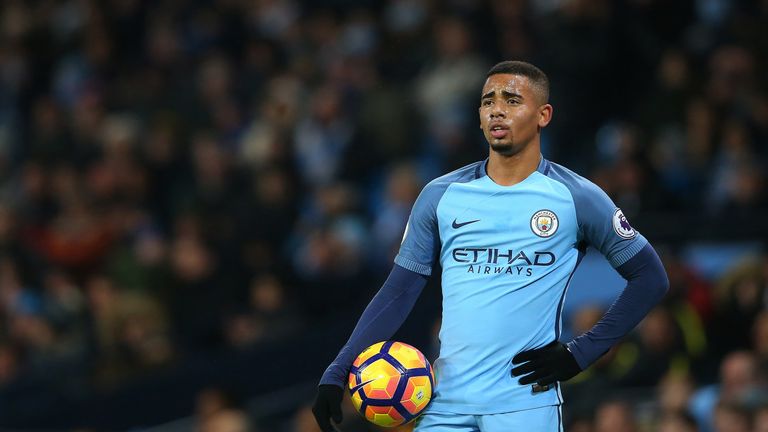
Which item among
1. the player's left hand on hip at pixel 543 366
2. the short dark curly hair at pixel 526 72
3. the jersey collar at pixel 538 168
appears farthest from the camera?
the jersey collar at pixel 538 168

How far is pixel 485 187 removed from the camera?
17.0ft

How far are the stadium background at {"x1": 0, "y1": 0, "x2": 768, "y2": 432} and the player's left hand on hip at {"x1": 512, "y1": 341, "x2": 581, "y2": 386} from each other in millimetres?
3189

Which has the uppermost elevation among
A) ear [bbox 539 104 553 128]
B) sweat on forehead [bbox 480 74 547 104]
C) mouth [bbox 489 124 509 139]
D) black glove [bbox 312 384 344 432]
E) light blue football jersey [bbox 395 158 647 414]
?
sweat on forehead [bbox 480 74 547 104]

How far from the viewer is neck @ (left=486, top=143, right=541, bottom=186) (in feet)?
16.9

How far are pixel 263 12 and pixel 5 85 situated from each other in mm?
3670

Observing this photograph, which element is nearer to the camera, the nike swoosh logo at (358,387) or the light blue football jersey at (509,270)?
the light blue football jersey at (509,270)

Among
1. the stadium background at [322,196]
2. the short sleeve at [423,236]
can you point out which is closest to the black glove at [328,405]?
the short sleeve at [423,236]

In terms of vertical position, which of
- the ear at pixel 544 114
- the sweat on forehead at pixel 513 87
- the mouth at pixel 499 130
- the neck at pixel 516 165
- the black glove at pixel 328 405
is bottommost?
the black glove at pixel 328 405

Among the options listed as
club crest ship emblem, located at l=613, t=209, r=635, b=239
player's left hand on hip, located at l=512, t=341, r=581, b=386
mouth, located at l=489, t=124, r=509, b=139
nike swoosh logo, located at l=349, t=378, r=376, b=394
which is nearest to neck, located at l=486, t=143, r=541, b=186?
mouth, located at l=489, t=124, r=509, b=139

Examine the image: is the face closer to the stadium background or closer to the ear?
the ear

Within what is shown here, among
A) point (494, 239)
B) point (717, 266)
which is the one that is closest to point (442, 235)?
point (494, 239)

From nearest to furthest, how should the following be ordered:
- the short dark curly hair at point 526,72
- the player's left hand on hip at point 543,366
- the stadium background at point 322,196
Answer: the player's left hand on hip at point 543,366 < the short dark curly hair at point 526,72 < the stadium background at point 322,196

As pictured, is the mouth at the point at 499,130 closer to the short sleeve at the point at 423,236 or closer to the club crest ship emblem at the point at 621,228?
the short sleeve at the point at 423,236

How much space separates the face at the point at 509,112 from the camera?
5062mm
